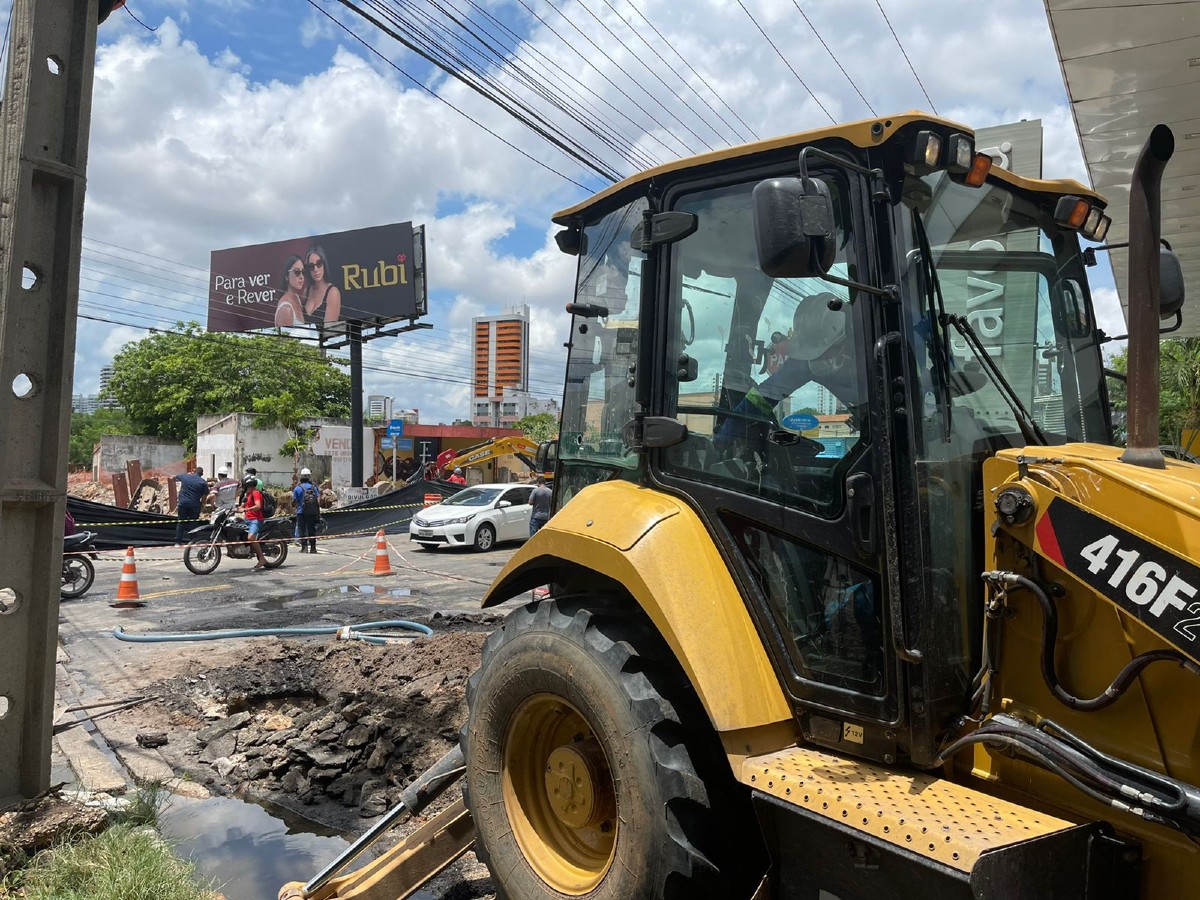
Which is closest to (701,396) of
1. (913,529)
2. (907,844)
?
(913,529)

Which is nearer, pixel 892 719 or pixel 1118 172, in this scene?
pixel 892 719

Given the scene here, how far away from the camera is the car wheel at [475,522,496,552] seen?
17953mm

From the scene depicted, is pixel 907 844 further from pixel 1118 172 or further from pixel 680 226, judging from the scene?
pixel 1118 172

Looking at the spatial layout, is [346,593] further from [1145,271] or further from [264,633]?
[1145,271]

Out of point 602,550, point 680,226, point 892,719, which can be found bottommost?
point 892,719

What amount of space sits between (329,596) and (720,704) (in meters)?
10.4

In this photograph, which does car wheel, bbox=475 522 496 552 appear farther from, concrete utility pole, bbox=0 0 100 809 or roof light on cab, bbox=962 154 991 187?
roof light on cab, bbox=962 154 991 187

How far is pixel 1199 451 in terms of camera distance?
14.8 m

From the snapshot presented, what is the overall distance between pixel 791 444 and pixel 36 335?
342 cm

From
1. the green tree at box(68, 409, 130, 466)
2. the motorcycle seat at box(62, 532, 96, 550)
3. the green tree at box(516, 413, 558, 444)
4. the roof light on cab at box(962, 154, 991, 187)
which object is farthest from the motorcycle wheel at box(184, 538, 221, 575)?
the green tree at box(516, 413, 558, 444)

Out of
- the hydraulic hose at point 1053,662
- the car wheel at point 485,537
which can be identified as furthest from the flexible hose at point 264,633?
the car wheel at point 485,537

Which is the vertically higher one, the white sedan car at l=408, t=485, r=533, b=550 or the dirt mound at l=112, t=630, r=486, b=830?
the white sedan car at l=408, t=485, r=533, b=550

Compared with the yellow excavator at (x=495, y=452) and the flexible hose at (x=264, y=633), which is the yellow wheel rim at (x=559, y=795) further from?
the yellow excavator at (x=495, y=452)

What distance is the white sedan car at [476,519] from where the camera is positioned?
17.7 m
